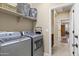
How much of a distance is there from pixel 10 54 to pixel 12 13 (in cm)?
48

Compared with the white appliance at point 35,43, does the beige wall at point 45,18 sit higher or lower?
higher

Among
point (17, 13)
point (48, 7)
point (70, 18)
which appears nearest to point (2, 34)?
point (17, 13)

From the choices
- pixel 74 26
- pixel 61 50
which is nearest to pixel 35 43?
pixel 61 50

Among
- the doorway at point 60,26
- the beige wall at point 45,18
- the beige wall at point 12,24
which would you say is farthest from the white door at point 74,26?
the beige wall at point 12,24

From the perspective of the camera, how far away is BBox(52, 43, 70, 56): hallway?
135 centimetres

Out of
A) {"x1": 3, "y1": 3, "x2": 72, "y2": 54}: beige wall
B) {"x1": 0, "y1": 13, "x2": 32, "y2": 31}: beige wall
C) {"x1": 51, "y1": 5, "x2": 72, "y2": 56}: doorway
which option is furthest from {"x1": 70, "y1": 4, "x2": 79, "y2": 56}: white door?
{"x1": 0, "y1": 13, "x2": 32, "y2": 31}: beige wall

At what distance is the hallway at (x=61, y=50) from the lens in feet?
4.44

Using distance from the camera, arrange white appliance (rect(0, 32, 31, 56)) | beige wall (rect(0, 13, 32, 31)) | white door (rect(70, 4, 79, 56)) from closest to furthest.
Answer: white appliance (rect(0, 32, 31, 56)) → beige wall (rect(0, 13, 32, 31)) → white door (rect(70, 4, 79, 56))

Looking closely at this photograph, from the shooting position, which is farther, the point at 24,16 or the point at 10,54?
the point at 24,16

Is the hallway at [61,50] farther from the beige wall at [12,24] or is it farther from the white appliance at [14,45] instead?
the beige wall at [12,24]

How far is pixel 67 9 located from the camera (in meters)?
1.39

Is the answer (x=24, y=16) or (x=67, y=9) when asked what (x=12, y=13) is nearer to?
(x=24, y=16)

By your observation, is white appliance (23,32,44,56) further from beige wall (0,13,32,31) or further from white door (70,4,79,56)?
white door (70,4,79,56)

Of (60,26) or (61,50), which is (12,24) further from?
(61,50)
